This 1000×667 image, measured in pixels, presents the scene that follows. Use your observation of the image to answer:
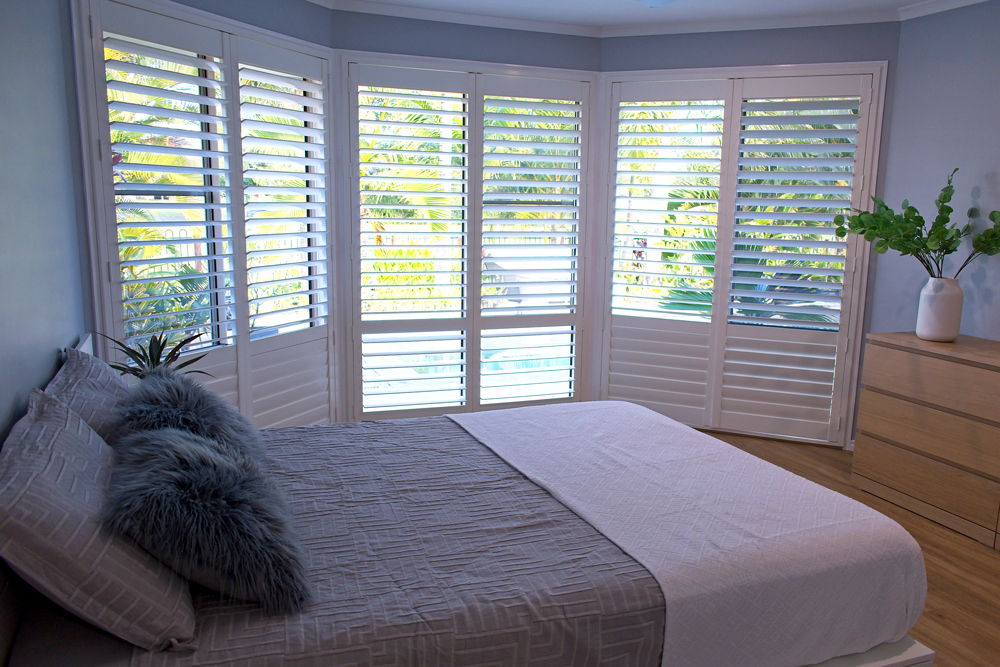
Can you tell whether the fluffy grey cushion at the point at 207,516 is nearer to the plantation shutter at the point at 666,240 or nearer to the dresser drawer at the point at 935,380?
the dresser drawer at the point at 935,380

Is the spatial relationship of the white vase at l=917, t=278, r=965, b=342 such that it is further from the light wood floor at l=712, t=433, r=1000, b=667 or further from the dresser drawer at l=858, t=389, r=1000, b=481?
the light wood floor at l=712, t=433, r=1000, b=667

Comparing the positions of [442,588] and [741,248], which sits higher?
[741,248]

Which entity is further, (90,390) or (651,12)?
(651,12)

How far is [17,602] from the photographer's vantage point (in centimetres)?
135

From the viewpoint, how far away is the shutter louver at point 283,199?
3.43m

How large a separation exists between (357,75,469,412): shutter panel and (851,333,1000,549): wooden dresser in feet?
7.52

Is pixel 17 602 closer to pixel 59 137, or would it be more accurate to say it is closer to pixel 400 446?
pixel 400 446

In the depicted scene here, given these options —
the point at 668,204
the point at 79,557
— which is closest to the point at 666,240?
the point at 668,204

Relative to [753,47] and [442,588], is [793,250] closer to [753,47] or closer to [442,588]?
[753,47]

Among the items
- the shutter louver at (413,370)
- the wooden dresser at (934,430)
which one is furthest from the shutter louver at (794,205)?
the shutter louver at (413,370)

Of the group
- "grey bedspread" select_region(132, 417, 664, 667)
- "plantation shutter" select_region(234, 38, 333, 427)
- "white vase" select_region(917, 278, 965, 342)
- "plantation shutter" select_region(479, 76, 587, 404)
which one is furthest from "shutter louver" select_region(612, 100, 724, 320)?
"grey bedspread" select_region(132, 417, 664, 667)

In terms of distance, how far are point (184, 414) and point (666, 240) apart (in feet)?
10.6

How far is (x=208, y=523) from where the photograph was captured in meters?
1.39

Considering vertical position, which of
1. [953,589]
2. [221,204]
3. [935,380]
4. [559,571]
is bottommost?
[953,589]
